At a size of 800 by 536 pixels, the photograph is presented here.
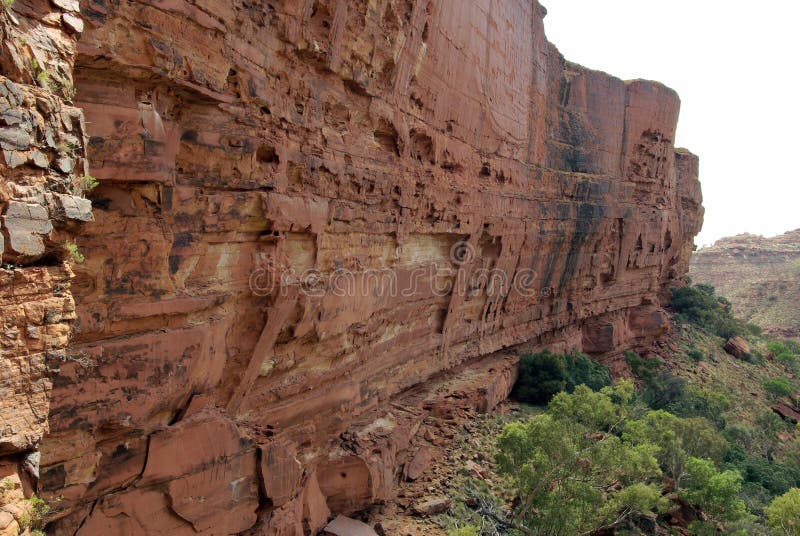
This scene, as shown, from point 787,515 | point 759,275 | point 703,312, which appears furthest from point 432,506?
point 759,275

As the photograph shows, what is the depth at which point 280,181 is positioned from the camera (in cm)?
928

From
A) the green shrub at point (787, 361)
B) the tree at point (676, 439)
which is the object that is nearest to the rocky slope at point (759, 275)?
the green shrub at point (787, 361)

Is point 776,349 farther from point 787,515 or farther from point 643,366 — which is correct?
point 787,515

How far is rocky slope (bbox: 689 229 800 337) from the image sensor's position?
52438 millimetres

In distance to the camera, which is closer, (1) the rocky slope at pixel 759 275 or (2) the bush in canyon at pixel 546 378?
(2) the bush in canyon at pixel 546 378

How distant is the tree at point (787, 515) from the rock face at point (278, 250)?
26.7 feet

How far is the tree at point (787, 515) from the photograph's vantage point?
13.5 meters

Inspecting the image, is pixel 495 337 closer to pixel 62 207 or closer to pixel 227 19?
pixel 227 19

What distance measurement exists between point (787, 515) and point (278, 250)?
14.3 meters

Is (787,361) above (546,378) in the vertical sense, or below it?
below

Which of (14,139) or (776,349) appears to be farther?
(776,349)

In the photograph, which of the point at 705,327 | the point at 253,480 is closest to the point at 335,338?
the point at 253,480

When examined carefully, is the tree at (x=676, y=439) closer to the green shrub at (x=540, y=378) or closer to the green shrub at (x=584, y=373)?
the green shrub at (x=540, y=378)

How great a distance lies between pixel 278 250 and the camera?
9.43 metres
